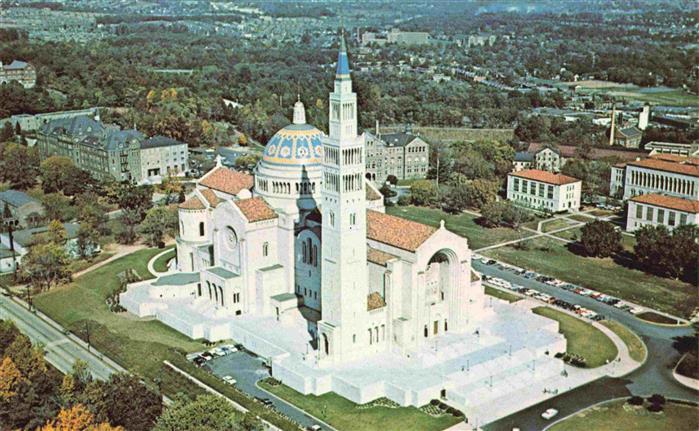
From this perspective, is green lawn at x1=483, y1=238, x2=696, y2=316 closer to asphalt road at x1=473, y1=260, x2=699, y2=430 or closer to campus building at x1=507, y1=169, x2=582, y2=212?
asphalt road at x1=473, y1=260, x2=699, y2=430

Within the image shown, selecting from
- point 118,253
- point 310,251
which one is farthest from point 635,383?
point 118,253

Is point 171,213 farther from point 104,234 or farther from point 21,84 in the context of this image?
point 21,84

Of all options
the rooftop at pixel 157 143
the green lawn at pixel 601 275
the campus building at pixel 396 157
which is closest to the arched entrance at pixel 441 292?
the green lawn at pixel 601 275

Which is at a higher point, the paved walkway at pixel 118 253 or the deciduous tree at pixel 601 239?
the deciduous tree at pixel 601 239

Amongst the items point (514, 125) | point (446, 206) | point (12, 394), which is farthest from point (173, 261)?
point (514, 125)

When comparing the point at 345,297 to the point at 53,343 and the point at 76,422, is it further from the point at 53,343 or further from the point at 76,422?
the point at 53,343

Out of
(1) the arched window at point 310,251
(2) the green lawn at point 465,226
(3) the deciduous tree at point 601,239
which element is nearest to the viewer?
(1) the arched window at point 310,251

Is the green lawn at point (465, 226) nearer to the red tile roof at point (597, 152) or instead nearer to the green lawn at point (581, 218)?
the green lawn at point (581, 218)
